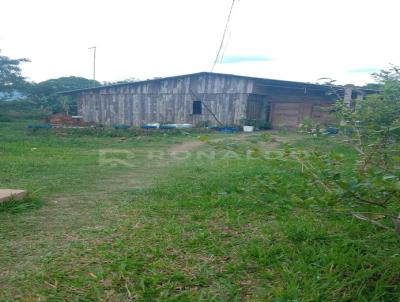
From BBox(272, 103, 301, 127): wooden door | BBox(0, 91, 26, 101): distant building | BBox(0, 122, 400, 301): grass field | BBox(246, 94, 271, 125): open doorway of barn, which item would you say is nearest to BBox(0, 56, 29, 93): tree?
BBox(0, 91, 26, 101): distant building

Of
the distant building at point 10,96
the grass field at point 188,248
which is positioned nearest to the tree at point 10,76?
the distant building at point 10,96

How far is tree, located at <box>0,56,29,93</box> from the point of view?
70.3 feet

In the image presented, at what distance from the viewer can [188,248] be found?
257cm

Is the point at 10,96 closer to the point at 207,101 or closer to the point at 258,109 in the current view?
the point at 207,101

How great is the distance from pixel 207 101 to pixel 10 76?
14.0 m

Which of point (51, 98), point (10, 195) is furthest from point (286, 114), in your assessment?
point (51, 98)

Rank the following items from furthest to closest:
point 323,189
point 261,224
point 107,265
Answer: point 261,224, point 107,265, point 323,189

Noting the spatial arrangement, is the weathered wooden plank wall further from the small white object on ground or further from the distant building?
the small white object on ground

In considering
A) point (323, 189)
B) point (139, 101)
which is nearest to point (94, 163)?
point (323, 189)

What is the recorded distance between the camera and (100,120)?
1869cm

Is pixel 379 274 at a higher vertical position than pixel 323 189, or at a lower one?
lower

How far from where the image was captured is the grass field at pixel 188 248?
2000 millimetres

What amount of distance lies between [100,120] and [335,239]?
17545 millimetres

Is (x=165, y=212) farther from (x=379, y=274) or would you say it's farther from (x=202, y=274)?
(x=379, y=274)
